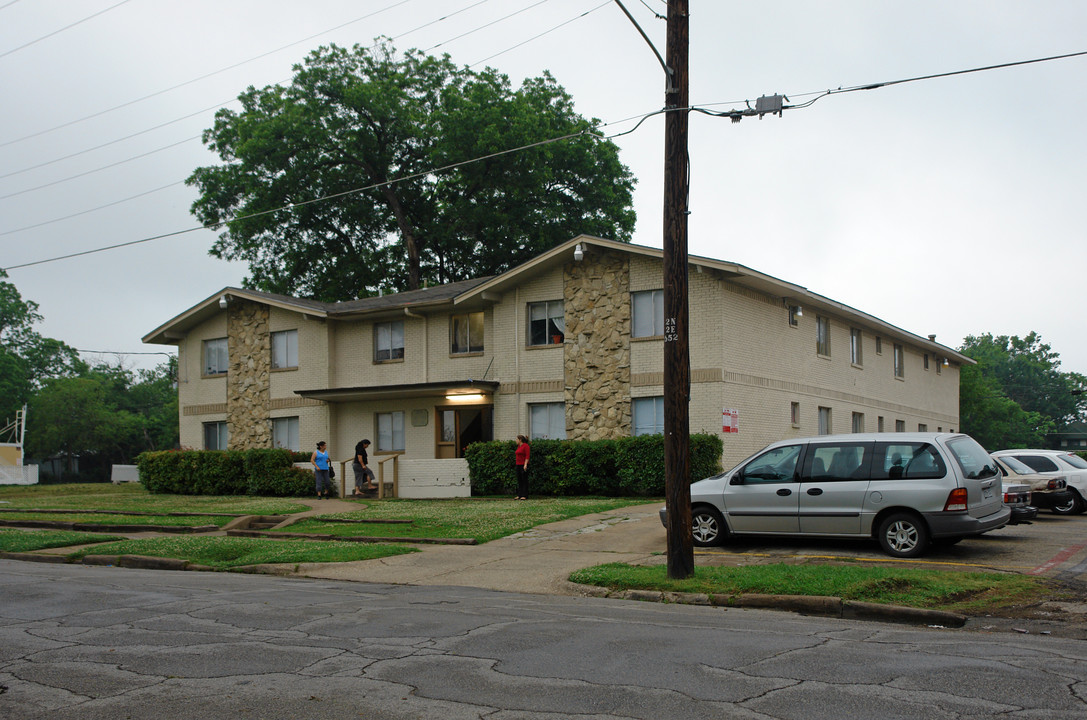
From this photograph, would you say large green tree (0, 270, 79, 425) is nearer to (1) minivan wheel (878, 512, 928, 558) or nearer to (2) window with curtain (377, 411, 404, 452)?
(2) window with curtain (377, 411, 404, 452)

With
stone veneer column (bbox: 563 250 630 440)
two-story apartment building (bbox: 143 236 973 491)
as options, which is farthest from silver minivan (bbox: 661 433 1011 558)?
stone veneer column (bbox: 563 250 630 440)

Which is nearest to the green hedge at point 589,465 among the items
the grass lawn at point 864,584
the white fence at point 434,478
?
A: the white fence at point 434,478

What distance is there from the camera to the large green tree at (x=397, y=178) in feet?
156

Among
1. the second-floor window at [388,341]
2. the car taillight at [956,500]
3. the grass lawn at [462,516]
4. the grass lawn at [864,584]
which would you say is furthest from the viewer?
the second-floor window at [388,341]

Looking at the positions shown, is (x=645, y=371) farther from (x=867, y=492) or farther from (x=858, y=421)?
(x=867, y=492)

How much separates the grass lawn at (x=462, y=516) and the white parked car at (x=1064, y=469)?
8229 mm

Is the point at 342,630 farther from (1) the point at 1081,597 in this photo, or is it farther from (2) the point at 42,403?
(2) the point at 42,403

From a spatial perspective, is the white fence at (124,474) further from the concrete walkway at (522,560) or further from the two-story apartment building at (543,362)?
the concrete walkway at (522,560)

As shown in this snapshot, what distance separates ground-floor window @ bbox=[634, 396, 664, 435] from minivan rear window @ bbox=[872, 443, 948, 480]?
13.2 metres

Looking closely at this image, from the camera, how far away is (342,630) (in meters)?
8.77

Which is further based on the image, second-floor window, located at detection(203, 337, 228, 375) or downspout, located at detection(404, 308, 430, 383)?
second-floor window, located at detection(203, 337, 228, 375)

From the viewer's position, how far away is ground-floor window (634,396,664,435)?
26.6 metres

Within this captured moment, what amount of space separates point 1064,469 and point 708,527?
952cm

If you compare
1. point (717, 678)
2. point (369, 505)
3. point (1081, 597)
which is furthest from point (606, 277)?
point (717, 678)
